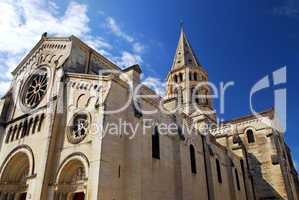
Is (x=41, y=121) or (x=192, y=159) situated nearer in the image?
(x=41, y=121)

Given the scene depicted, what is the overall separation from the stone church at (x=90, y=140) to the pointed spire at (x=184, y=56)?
14167mm

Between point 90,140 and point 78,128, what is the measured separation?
1.51 meters

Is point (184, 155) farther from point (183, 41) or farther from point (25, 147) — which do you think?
point (183, 41)

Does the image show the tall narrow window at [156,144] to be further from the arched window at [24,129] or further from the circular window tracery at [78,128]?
the arched window at [24,129]

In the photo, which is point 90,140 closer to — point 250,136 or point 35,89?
point 35,89

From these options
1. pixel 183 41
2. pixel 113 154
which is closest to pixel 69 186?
pixel 113 154

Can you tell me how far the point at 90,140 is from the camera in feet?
40.8

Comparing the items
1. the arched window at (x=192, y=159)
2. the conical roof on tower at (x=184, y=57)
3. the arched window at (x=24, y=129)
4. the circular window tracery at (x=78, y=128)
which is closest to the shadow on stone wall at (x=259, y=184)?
the arched window at (x=192, y=159)

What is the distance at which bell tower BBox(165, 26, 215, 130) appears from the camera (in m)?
31.7

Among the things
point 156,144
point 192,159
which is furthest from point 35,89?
point 192,159

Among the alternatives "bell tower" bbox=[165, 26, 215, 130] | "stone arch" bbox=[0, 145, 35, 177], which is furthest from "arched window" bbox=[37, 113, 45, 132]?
"bell tower" bbox=[165, 26, 215, 130]

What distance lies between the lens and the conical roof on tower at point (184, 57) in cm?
3525

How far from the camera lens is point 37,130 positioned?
1534cm

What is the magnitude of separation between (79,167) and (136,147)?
3.07m
